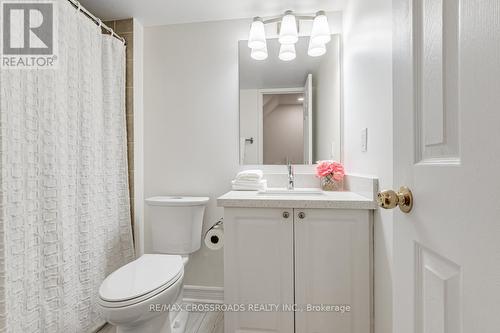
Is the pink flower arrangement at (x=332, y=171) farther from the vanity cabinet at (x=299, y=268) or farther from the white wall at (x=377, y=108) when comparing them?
the vanity cabinet at (x=299, y=268)

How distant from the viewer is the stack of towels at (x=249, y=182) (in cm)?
169

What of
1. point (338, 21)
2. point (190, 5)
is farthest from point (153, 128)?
point (338, 21)

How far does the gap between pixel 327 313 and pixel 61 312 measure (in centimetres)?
137

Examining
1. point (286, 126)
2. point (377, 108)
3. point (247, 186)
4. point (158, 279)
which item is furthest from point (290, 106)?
point (158, 279)

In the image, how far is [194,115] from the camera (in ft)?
6.36

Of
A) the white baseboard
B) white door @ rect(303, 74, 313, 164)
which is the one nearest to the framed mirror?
white door @ rect(303, 74, 313, 164)

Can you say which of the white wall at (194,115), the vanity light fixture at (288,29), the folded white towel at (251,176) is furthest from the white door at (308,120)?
the white wall at (194,115)

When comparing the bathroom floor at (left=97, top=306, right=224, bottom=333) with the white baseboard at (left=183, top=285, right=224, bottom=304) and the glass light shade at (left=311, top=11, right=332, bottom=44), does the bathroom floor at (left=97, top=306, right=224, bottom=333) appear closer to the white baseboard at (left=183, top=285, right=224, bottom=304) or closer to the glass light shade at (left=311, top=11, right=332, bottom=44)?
the white baseboard at (left=183, top=285, right=224, bottom=304)

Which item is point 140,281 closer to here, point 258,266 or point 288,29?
point 258,266

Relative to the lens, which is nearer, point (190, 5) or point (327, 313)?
point (327, 313)

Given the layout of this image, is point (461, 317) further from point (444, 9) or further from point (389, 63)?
point (389, 63)

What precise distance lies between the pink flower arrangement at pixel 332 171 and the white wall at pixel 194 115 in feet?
2.04

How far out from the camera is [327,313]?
1247mm

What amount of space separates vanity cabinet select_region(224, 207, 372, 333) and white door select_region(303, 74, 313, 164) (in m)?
0.70
